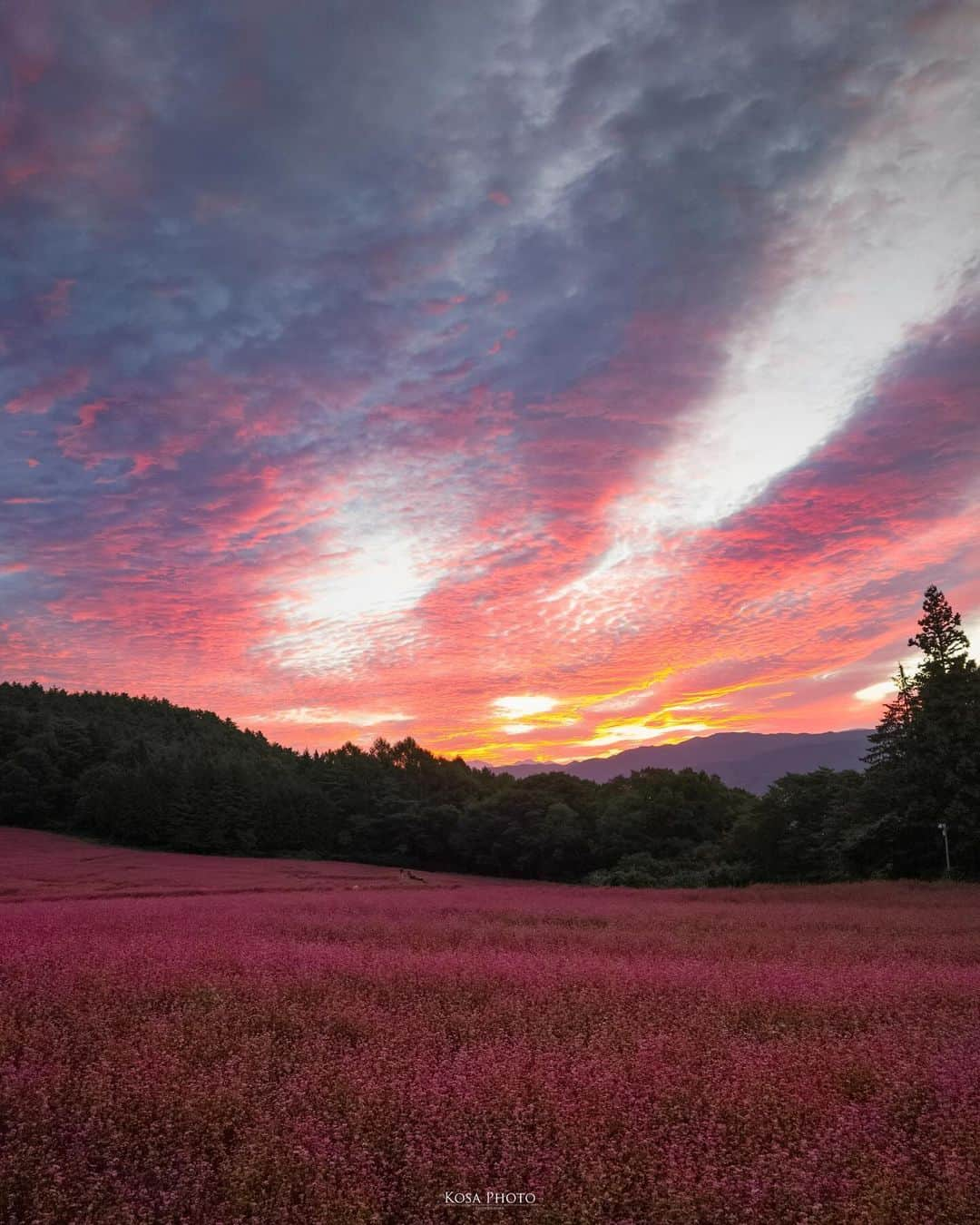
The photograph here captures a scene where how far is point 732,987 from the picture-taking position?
9508 millimetres

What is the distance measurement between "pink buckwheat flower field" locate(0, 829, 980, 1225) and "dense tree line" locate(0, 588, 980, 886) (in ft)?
80.3

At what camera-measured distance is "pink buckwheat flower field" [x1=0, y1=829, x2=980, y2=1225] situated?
182 inches

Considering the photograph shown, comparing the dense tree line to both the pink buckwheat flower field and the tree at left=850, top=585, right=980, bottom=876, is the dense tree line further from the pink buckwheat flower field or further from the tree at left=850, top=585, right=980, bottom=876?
Result: the pink buckwheat flower field

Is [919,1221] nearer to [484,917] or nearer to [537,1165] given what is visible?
[537,1165]

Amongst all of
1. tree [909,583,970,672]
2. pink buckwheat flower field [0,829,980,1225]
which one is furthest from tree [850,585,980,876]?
pink buckwheat flower field [0,829,980,1225]

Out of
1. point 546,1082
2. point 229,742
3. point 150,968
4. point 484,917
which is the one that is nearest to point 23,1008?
point 150,968

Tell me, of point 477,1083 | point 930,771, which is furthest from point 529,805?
point 477,1083

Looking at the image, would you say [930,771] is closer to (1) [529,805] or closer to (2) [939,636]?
(2) [939,636]

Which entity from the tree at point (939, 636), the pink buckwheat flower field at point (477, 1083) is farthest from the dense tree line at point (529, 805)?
the pink buckwheat flower field at point (477, 1083)

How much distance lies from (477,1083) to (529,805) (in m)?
58.3

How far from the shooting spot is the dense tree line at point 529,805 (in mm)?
34469

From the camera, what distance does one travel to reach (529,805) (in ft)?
206

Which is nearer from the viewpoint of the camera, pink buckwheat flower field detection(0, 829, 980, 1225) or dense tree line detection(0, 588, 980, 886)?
pink buckwheat flower field detection(0, 829, 980, 1225)

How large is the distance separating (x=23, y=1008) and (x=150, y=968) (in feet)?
5.82
